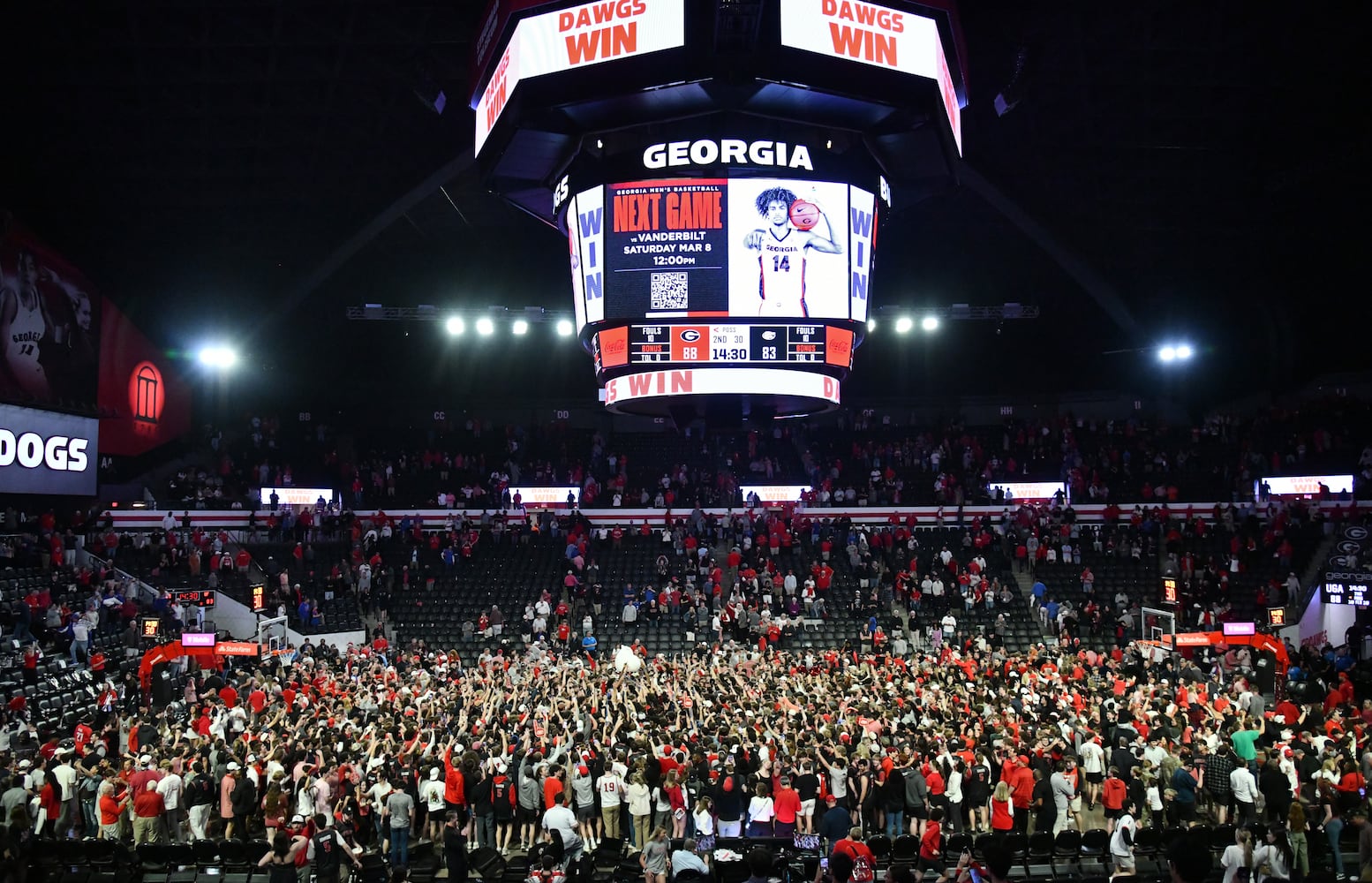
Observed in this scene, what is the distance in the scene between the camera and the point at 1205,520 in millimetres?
36062

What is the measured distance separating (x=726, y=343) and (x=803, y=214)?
2.95 meters

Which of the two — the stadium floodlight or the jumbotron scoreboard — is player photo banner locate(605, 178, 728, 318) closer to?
the jumbotron scoreboard

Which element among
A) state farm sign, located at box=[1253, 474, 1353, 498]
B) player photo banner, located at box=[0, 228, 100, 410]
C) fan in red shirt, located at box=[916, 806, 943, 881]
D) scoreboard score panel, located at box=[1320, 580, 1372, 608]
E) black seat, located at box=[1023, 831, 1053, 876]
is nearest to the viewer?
fan in red shirt, located at box=[916, 806, 943, 881]

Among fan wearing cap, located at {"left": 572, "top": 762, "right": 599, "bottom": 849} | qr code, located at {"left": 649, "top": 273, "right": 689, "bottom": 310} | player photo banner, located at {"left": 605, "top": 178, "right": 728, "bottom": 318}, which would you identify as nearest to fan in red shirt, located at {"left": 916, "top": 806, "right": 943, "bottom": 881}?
fan wearing cap, located at {"left": 572, "top": 762, "right": 599, "bottom": 849}

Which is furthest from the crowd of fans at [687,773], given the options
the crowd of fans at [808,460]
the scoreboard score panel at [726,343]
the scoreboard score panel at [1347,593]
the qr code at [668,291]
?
the crowd of fans at [808,460]

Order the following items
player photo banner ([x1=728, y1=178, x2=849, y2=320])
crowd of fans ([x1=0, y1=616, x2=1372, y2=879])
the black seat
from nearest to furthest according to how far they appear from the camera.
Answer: the black seat
crowd of fans ([x1=0, y1=616, x2=1372, y2=879])
player photo banner ([x1=728, y1=178, x2=849, y2=320])

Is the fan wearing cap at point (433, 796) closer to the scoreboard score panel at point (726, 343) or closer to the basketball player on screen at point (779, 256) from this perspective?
the scoreboard score panel at point (726, 343)

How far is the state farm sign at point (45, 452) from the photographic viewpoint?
30453 millimetres

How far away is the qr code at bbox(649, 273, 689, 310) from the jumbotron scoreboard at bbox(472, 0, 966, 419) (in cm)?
3

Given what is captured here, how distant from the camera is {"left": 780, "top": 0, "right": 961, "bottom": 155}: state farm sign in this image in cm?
1778

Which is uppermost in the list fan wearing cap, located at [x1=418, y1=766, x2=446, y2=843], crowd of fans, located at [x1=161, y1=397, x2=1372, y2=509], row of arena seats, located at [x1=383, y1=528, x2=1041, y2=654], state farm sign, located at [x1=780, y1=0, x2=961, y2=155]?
state farm sign, located at [x1=780, y1=0, x2=961, y2=155]

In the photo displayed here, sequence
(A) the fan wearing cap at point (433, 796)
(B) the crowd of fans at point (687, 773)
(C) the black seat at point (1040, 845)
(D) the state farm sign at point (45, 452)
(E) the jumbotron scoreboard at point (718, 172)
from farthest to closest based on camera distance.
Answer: (D) the state farm sign at point (45, 452), (E) the jumbotron scoreboard at point (718, 172), (A) the fan wearing cap at point (433, 796), (B) the crowd of fans at point (687, 773), (C) the black seat at point (1040, 845)

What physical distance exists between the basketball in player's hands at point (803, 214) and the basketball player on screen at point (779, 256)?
69mm

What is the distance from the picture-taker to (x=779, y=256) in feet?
Answer: 65.5
